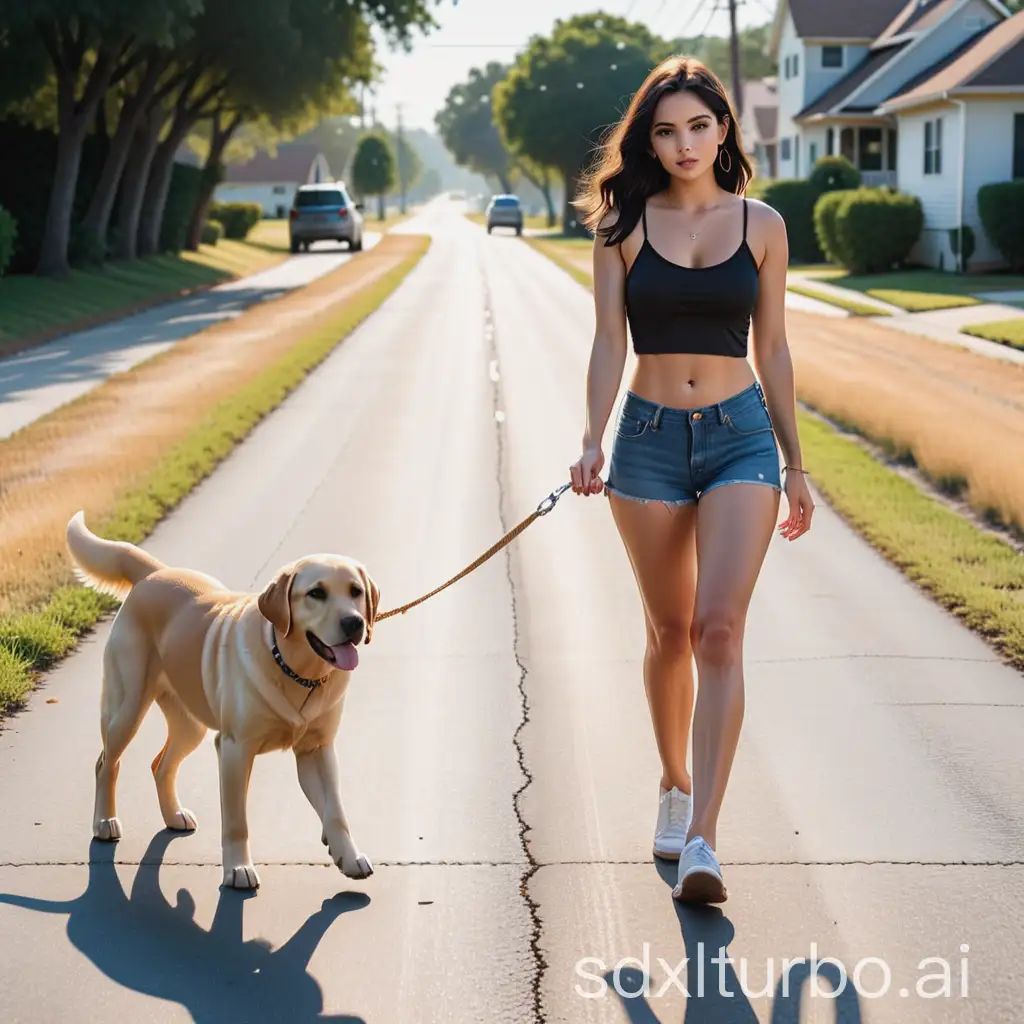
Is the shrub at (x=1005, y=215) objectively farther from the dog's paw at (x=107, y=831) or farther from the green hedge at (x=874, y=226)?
the dog's paw at (x=107, y=831)

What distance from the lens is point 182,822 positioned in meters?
5.20

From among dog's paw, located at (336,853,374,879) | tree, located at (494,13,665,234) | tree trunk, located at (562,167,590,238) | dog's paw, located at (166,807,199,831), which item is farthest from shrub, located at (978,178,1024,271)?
tree, located at (494,13,665,234)

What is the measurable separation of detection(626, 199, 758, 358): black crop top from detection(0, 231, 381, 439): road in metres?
11.8

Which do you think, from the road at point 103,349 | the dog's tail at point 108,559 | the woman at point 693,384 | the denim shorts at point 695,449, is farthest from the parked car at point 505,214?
the denim shorts at point 695,449

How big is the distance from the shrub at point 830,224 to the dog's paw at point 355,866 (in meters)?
38.9

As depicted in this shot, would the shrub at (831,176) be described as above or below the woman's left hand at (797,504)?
below

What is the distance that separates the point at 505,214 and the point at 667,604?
77.2 metres

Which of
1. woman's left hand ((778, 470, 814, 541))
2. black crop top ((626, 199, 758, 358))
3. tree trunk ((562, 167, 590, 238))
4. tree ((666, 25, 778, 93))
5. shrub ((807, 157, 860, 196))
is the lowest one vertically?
tree trunk ((562, 167, 590, 238))

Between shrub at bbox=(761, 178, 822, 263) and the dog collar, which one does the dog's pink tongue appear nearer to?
the dog collar

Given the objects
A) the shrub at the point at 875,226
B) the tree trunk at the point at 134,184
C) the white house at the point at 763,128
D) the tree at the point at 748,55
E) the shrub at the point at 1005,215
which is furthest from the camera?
the tree at the point at 748,55

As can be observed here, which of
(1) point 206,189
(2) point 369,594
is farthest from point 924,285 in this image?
(2) point 369,594

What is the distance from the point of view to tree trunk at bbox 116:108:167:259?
42.0 metres

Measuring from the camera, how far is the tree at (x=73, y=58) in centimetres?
2975

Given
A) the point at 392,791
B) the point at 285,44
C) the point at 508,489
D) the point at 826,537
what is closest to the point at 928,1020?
the point at 392,791
